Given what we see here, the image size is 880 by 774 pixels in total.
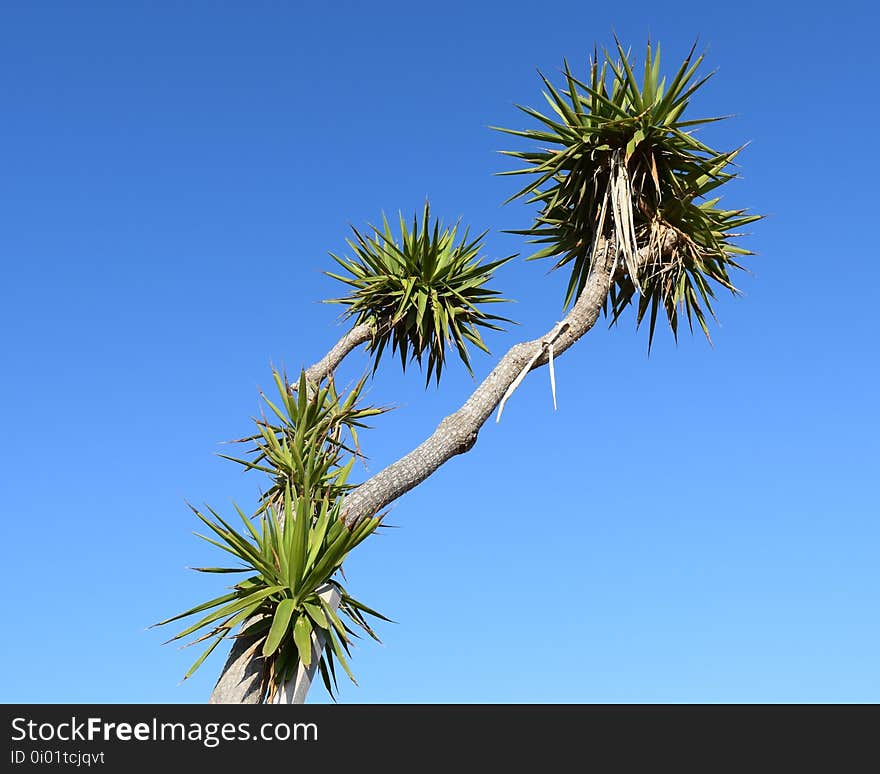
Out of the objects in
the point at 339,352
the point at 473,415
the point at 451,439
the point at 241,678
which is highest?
the point at 339,352

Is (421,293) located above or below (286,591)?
above

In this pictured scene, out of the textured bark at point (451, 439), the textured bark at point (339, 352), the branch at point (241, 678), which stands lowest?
the branch at point (241, 678)

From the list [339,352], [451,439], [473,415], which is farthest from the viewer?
[339,352]

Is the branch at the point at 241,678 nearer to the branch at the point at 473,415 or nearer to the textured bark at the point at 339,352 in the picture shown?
the branch at the point at 473,415

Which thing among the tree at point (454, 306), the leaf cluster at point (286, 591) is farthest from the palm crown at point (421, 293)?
the leaf cluster at point (286, 591)

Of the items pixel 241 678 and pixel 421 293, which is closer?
pixel 241 678

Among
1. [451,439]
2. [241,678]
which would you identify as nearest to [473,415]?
[451,439]

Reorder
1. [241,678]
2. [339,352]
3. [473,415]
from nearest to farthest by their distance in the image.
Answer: [241,678]
[473,415]
[339,352]

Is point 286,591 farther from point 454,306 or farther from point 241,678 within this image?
point 454,306

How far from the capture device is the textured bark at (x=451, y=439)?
17.5 feet

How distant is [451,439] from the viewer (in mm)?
6426
